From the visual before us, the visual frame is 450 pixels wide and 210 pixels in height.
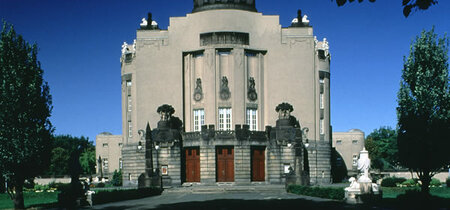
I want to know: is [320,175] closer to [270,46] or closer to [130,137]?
[270,46]

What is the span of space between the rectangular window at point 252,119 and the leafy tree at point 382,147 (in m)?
39.9

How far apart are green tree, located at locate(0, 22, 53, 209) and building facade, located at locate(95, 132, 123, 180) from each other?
153ft

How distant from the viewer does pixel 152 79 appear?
192ft

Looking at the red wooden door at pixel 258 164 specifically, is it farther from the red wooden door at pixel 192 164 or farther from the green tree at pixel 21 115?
the green tree at pixel 21 115

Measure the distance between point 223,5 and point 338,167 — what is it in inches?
1054

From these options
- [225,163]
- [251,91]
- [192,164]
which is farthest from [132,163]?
[251,91]

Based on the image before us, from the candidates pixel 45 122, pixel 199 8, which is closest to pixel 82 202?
pixel 45 122

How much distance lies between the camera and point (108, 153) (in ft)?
259

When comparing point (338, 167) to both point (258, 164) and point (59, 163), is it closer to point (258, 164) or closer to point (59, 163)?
point (258, 164)

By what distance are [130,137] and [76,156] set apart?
95.7ft

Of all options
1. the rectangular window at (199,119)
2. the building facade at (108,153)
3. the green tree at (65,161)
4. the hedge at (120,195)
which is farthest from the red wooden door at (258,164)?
the green tree at (65,161)

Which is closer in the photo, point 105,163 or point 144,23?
point 144,23

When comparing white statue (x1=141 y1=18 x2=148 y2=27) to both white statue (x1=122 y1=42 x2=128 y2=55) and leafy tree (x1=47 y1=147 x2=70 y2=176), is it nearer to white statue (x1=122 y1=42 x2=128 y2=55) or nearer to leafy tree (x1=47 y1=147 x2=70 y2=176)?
white statue (x1=122 y1=42 x2=128 y2=55)

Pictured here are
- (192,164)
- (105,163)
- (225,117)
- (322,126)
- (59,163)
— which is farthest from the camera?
(59,163)
